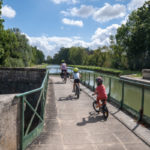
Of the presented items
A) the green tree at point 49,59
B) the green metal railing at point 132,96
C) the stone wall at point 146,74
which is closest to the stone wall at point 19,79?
the green metal railing at point 132,96

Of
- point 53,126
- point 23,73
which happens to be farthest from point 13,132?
point 23,73

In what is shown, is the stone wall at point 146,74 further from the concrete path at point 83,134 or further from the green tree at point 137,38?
the concrete path at point 83,134

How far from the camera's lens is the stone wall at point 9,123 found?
304 cm

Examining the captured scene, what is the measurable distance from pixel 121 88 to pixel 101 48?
46.7 metres

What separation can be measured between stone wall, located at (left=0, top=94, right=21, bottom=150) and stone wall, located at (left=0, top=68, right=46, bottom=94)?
13.9 meters

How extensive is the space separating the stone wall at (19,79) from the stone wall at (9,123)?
1393 cm

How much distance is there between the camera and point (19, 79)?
1850 centimetres

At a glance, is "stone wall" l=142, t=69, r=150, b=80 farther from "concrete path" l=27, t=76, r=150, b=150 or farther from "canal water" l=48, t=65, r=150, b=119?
"concrete path" l=27, t=76, r=150, b=150

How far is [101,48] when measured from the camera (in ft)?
172

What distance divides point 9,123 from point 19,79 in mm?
16040

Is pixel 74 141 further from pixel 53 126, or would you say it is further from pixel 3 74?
pixel 3 74

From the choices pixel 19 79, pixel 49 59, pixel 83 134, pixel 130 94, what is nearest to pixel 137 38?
pixel 19 79

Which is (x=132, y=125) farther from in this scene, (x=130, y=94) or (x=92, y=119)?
(x=130, y=94)

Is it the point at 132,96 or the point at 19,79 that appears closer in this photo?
the point at 132,96
